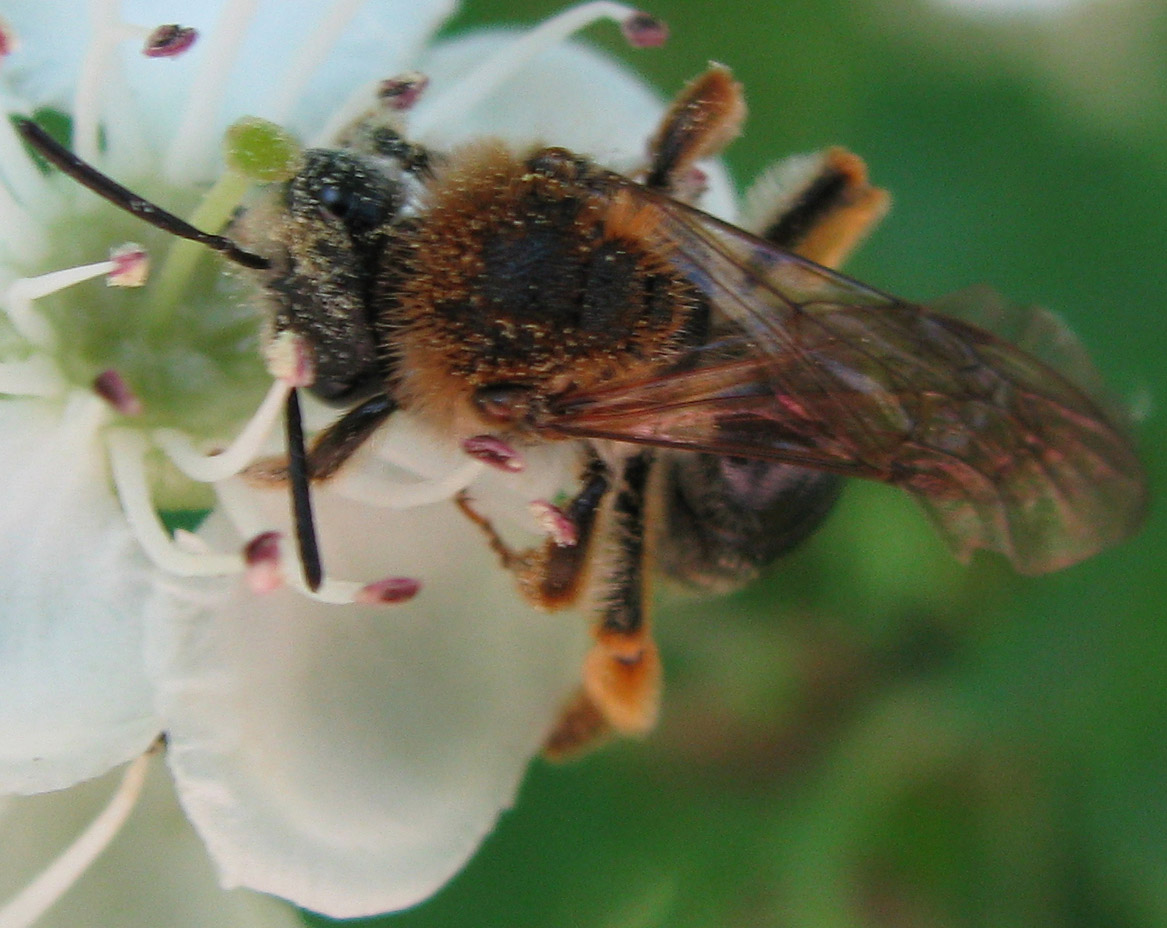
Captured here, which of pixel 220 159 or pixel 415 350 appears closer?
pixel 415 350

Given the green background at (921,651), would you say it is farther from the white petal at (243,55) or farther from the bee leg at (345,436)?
the bee leg at (345,436)

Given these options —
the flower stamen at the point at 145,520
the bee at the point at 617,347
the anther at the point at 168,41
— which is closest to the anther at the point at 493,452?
the bee at the point at 617,347

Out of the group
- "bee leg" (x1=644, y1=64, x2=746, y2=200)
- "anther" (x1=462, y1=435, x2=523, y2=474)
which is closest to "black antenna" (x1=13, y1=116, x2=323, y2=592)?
"anther" (x1=462, y1=435, x2=523, y2=474)

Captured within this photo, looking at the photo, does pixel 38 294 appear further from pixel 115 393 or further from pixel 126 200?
pixel 126 200

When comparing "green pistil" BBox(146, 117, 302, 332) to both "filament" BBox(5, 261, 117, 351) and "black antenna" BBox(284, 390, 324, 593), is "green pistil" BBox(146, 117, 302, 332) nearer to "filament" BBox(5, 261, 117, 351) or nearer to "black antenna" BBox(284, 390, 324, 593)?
"filament" BBox(5, 261, 117, 351)

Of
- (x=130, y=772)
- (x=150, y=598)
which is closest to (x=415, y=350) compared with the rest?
(x=150, y=598)

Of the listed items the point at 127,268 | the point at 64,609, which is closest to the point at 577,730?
the point at 64,609

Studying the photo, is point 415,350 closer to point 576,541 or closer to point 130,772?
point 576,541
